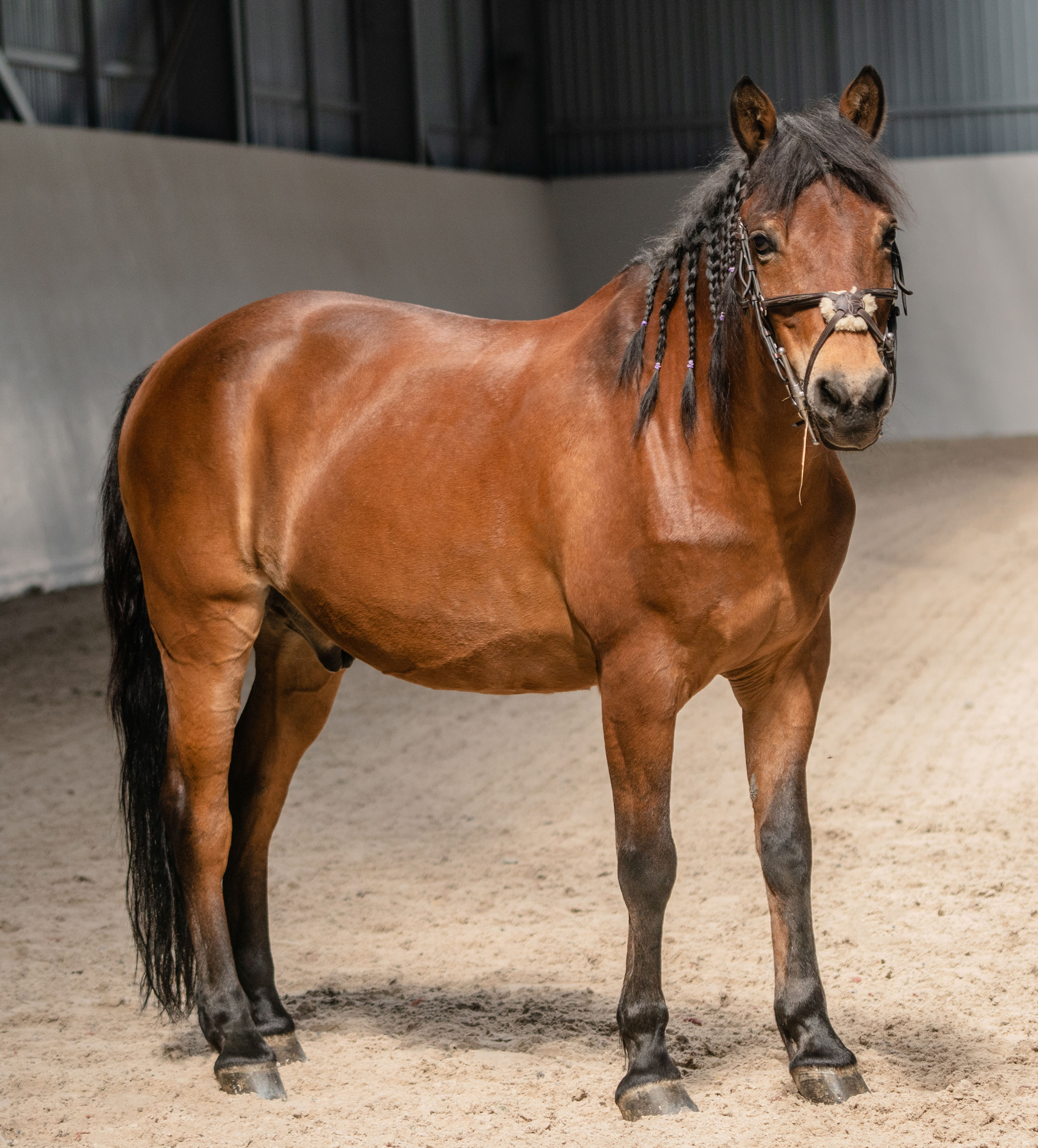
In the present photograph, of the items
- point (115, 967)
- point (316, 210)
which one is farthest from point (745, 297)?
point (316, 210)

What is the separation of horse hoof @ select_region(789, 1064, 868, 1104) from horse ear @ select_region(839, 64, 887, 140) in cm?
172

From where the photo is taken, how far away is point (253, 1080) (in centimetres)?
280

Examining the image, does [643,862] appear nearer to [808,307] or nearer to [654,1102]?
[654,1102]

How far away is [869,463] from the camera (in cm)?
1258

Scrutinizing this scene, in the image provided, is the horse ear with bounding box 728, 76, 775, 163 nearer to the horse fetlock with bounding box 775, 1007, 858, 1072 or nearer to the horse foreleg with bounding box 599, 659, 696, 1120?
the horse foreleg with bounding box 599, 659, 696, 1120

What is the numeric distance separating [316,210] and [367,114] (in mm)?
3250

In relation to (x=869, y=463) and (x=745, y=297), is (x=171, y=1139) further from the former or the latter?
(x=869, y=463)

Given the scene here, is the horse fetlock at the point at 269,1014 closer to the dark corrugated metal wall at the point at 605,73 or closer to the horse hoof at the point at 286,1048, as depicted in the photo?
the horse hoof at the point at 286,1048

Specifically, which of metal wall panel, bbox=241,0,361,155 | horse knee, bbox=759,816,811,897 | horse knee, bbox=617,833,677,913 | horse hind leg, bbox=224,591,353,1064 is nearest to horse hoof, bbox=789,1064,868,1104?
horse knee, bbox=759,816,811,897

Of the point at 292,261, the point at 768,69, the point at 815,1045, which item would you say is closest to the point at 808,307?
the point at 815,1045

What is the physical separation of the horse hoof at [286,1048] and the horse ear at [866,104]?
2183mm

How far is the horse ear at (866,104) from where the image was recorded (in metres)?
2.36

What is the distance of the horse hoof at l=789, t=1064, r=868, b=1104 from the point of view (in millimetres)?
2582

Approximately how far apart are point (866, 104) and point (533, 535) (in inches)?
38.2
